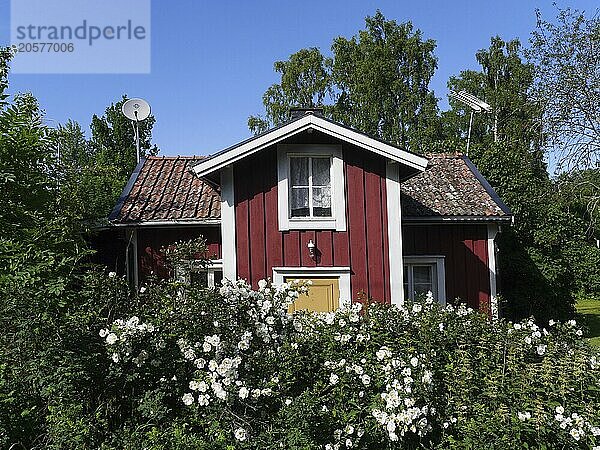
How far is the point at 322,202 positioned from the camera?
11586 mm

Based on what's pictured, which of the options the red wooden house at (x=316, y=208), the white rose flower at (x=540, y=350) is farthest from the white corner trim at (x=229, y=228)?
the white rose flower at (x=540, y=350)

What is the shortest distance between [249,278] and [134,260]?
2.76 meters

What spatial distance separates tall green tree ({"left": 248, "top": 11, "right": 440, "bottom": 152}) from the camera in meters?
31.5

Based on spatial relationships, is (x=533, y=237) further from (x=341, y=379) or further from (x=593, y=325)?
(x=341, y=379)

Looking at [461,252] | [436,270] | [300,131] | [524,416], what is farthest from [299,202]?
[524,416]

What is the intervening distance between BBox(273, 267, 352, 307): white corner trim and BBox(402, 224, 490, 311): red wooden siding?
8.50ft

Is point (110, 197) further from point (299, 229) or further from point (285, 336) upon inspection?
point (285, 336)

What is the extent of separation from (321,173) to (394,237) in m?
1.81

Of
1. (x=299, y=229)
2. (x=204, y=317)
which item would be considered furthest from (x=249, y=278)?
(x=204, y=317)

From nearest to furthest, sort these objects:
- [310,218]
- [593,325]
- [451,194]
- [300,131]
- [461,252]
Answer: [300,131]
[310,218]
[461,252]
[451,194]
[593,325]

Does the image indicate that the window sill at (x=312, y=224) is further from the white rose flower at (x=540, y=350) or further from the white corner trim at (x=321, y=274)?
the white rose flower at (x=540, y=350)

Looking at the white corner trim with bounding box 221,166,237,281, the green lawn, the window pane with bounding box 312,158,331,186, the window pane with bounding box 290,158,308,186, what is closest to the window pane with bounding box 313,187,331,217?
the window pane with bounding box 312,158,331,186

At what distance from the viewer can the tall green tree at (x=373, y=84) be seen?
31500mm

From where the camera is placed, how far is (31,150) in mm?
9141
